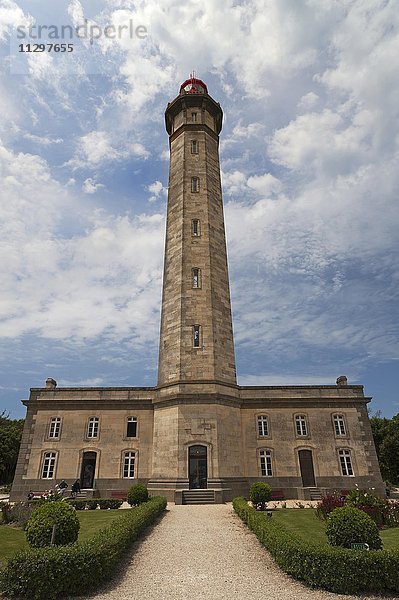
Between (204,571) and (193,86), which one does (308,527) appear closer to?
(204,571)

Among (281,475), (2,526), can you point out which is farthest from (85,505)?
(281,475)

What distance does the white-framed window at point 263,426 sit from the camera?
92.3 feet

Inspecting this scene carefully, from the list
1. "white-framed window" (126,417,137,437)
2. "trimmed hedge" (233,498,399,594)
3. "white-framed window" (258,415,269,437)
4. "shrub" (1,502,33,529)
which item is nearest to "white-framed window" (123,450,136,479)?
"white-framed window" (126,417,137,437)

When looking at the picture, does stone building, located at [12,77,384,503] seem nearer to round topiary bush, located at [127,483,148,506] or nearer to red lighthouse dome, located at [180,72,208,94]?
round topiary bush, located at [127,483,148,506]

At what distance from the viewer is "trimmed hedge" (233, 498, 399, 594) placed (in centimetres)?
858

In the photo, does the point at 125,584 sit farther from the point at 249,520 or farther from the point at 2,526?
the point at 2,526

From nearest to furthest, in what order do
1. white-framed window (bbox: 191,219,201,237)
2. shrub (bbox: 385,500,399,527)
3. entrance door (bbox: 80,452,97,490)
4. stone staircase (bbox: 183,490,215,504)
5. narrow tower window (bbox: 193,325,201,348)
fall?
shrub (bbox: 385,500,399,527), stone staircase (bbox: 183,490,215,504), narrow tower window (bbox: 193,325,201,348), entrance door (bbox: 80,452,97,490), white-framed window (bbox: 191,219,201,237)

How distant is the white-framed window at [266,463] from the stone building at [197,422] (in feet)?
0.22

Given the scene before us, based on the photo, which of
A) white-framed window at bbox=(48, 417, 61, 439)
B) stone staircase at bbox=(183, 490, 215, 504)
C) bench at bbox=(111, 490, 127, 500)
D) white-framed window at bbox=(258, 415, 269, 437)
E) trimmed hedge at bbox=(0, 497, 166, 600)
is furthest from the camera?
white-framed window at bbox=(48, 417, 61, 439)

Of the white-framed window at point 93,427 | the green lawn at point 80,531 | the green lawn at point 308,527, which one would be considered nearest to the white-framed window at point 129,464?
the white-framed window at point 93,427

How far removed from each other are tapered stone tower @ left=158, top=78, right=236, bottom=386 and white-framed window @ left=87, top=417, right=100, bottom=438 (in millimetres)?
6153

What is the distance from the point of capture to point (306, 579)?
30.1ft

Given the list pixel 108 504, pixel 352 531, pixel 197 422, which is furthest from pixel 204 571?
pixel 197 422

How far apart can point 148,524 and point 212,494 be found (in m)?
8.33
